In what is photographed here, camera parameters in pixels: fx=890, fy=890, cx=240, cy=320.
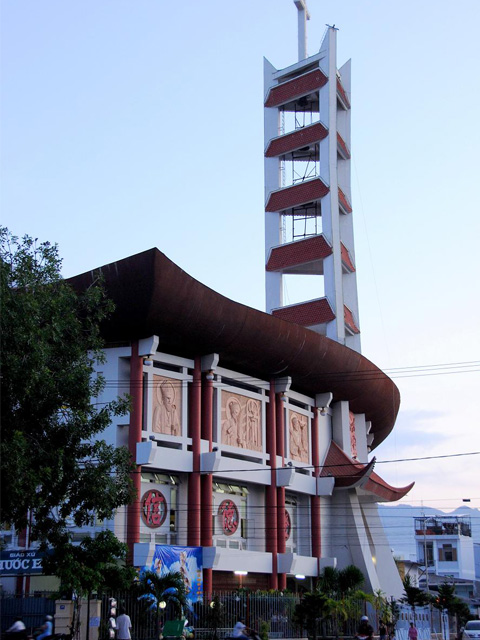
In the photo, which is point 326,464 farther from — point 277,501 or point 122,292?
point 122,292

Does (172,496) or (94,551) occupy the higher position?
(172,496)

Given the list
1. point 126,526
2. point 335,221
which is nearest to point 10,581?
point 126,526

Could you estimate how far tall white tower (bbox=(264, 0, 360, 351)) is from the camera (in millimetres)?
56281

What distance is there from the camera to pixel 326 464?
50406 mm

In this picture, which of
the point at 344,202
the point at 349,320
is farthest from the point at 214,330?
the point at 344,202

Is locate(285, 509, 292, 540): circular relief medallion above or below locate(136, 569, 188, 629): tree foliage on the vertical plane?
above

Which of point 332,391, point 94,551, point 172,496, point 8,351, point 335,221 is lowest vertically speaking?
point 94,551

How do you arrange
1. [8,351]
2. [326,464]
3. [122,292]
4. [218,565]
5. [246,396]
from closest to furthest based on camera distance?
[8,351]
[122,292]
[218,565]
[246,396]
[326,464]

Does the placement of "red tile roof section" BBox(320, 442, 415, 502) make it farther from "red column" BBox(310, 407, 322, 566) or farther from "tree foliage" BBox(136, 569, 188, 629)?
"tree foliage" BBox(136, 569, 188, 629)

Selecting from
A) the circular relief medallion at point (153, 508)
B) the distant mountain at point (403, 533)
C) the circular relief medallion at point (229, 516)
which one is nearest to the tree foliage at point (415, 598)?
the circular relief medallion at point (229, 516)

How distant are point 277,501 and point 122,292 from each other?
15.1 meters

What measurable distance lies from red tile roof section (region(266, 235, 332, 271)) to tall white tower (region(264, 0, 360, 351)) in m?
0.06

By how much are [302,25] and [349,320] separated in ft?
71.1

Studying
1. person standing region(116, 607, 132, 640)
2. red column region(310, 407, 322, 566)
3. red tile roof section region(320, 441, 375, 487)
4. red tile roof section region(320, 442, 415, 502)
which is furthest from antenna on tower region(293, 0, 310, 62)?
person standing region(116, 607, 132, 640)
